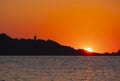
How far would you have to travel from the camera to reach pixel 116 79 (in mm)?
75938

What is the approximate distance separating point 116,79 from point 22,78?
1338 centimetres

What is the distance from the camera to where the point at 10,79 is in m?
72.3

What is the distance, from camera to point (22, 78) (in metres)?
75.0

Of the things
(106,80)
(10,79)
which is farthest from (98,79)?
(10,79)

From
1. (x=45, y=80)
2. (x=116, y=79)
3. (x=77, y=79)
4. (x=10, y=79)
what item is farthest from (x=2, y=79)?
(x=116, y=79)

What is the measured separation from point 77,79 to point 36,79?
19.3 feet

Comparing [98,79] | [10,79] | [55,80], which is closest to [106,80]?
[98,79]

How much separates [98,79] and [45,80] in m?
8.20

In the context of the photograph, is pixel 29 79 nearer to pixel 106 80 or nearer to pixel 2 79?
pixel 2 79

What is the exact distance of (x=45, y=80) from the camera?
72.6 meters

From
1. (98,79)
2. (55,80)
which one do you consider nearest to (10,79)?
(55,80)

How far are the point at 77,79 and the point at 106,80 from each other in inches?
161

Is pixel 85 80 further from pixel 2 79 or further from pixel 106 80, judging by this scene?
pixel 2 79

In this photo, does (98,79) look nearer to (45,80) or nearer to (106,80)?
(106,80)
